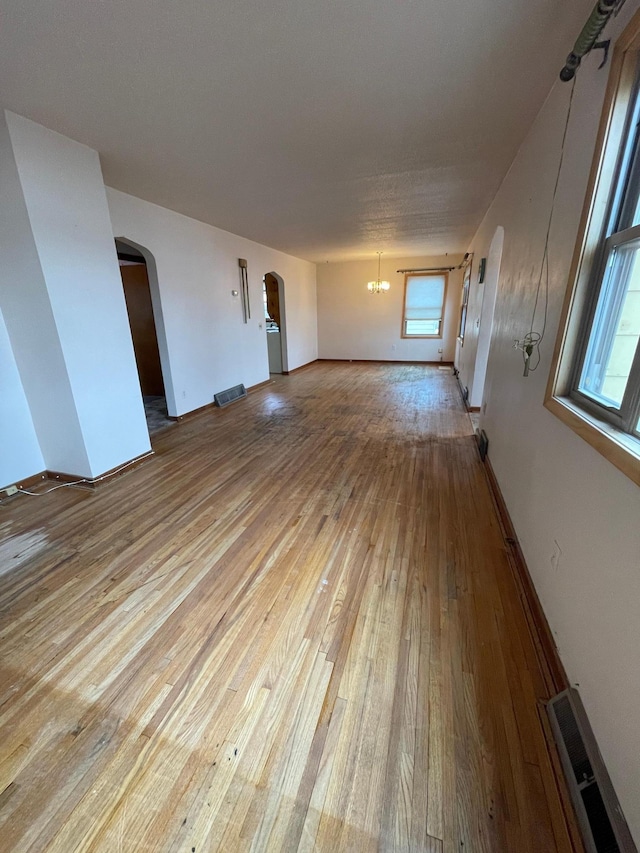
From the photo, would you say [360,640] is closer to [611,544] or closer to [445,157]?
[611,544]

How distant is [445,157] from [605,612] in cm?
337

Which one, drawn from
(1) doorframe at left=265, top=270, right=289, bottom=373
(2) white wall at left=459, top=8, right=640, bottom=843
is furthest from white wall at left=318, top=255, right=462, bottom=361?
(2) white wall at left=459, top=8, right=640, bottom=843

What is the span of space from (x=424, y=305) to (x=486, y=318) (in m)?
4.78

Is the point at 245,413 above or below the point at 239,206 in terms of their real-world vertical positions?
below

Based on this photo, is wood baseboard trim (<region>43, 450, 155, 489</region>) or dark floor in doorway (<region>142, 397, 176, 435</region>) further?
dark floor in doorway (<region>142, 397, 176, 435</region>)

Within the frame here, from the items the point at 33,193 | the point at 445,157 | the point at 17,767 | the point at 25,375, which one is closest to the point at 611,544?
the point at 17,767

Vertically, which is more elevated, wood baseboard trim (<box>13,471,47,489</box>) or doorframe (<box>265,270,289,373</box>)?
doorframe (<box>265,270,289,373</box>)

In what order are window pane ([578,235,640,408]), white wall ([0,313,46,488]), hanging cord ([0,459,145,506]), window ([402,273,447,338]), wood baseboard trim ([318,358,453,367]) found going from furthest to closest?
wood baseboard trim ([318,358,453,367]) → window ([402,273,447,338]) → hanging cord ([0,459,145,506]) → white wall ([0,313,46,488]) → window pane ([578,235,640,408])

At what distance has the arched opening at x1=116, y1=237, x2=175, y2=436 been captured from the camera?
15.1 ft

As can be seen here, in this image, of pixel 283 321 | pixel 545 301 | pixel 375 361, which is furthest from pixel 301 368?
pixel 545 301

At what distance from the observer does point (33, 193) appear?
2.30m

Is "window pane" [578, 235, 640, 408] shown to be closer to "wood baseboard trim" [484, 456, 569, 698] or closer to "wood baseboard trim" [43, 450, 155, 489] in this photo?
"wood baseboard trim" [484, 456, 569, 698]

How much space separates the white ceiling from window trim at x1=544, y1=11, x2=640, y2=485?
517 mm

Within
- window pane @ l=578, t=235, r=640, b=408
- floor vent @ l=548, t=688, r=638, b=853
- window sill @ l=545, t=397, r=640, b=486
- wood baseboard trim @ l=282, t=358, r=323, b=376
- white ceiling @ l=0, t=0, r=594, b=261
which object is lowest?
floor vent @ l=548, t=688, r=638, b=853
